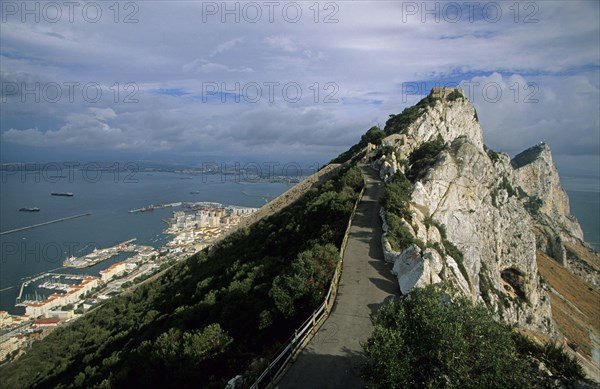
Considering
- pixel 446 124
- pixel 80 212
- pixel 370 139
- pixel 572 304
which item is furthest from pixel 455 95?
pixel 80 212

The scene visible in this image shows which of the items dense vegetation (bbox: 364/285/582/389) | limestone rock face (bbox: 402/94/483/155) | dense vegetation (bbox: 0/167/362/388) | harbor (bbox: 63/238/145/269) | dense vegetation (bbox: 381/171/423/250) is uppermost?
limestone rock face (bbox: 402/94/483/155)

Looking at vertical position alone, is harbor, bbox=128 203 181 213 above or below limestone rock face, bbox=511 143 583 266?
below

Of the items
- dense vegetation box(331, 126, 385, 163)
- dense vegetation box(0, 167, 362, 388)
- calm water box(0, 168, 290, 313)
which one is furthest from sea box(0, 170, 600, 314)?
dense vegetation box(331, 126, 385, 163)

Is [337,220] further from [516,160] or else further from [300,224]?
[516,160]

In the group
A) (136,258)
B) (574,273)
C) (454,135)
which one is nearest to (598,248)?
(574,273)

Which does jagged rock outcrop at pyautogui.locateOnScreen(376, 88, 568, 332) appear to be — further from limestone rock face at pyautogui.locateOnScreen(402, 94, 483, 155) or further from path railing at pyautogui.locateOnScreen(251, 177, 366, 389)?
path railing at pyautogui.locateOnScreen(251, 177, 366, 389)

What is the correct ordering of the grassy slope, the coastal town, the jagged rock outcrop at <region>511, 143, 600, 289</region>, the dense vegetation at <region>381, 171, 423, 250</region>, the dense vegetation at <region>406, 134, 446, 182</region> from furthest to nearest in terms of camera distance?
the jagged rock outcrop at <region>511, 143, 600, 289</region>
the grassy slope
the coastal town
the dense vegetation at <region>406, 134, 446, 182</region>
the dense vegetation at <region>381, 171, 423, 250</region>

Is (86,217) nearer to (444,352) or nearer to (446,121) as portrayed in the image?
(446,121)
